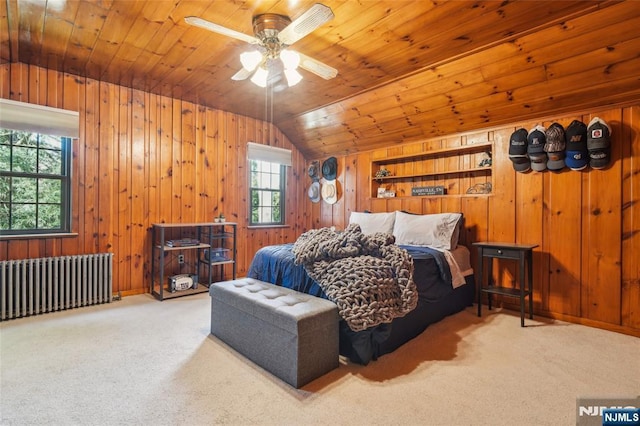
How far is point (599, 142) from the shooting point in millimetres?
2729

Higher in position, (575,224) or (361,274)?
(575,224)

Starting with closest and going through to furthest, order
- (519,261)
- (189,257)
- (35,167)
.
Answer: (519,261), (35,167), (189,257)

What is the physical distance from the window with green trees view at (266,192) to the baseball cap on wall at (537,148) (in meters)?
3.45

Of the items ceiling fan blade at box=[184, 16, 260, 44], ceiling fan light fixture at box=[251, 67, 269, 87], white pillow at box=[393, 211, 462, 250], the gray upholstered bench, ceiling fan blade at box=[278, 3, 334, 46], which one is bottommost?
the gray upholstered bench

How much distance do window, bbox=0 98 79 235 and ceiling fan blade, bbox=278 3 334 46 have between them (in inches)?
105

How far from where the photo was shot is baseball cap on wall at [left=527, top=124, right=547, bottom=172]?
10.1 ft

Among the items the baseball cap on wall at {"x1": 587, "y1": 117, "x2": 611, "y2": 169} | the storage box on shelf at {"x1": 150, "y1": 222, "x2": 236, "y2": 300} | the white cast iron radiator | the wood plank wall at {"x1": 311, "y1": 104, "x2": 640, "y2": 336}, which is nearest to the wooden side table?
the wood plank wall at {"x1": 311, "y1": 104, "x2": 640, "y2": 336}

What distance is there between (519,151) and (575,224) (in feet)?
2.78

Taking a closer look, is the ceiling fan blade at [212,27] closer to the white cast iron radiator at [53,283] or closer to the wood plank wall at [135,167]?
the wood plank wall at [135,167]

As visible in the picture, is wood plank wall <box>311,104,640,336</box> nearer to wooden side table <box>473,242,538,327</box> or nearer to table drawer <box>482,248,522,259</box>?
wooden side table <box>473,242,538,327</box>

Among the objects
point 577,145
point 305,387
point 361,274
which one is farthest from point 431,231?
point 305,387

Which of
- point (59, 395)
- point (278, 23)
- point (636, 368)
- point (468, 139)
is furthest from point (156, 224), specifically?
point (636, 368)

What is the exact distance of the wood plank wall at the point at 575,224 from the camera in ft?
8.91

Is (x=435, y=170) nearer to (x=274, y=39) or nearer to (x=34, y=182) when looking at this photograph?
(x=274, y=39)
